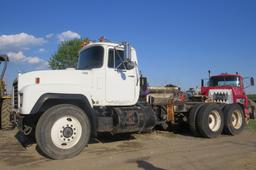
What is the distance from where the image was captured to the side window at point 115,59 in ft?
30.1

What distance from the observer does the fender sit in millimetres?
7484

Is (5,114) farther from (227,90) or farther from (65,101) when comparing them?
(227,90)

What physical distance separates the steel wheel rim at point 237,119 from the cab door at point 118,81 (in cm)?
474

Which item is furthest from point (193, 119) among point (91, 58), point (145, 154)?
point (91, 58)

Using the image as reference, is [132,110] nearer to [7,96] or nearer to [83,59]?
[83,59]

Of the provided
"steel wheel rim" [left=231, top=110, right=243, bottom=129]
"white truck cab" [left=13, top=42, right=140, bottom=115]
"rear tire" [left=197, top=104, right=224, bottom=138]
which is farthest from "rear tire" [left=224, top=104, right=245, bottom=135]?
"white truck cab" [left=13, top=42, right=140, bottom=115]

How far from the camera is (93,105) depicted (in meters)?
8.95

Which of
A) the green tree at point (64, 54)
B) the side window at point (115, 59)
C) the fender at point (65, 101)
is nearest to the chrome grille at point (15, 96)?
the fender at point (65, 101)

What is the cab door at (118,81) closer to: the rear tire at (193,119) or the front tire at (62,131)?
the front tire at (62,131)

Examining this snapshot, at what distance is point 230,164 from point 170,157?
1.34m

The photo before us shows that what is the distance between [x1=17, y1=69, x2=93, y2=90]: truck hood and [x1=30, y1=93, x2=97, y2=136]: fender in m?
0.44

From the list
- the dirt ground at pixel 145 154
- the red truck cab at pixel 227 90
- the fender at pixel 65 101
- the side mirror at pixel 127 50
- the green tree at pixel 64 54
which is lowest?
the dirt ground at pixel 145 154

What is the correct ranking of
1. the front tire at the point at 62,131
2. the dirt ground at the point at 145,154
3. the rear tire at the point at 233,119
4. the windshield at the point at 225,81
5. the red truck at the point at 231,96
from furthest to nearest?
1. the windshield at the point at 225,81
2. the red truck at the point at 231,96
3. the rear tire at the point at 233,119
4. the front tire at the point at 62,131
5. the dirt ground at the point at 145,154

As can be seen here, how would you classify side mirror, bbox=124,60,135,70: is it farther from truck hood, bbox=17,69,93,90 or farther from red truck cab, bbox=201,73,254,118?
red truck cab, bbox=201,73,254,118
